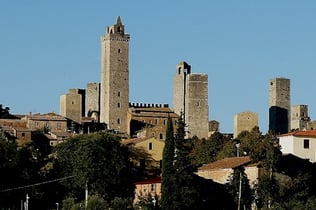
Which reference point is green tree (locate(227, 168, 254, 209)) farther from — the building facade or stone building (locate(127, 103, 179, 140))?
stone building (locate(127, 103, 179, 140))

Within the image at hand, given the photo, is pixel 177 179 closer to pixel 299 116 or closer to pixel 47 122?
pixel 47 122

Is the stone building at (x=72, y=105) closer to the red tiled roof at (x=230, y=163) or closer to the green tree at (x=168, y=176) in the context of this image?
the red tiled roof at (x=230, y=163)

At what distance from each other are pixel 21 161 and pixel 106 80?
52.4 metres

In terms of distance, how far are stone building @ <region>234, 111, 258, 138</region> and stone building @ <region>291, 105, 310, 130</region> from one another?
6158 millimetres

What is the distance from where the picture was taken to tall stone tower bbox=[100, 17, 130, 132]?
106m

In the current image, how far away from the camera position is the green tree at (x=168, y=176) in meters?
51.3

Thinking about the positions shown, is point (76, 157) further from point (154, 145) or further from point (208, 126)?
point (208, 126)

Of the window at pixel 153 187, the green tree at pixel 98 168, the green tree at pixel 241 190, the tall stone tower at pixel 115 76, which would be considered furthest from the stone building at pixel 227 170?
the tall stone tower at pixel 115 76

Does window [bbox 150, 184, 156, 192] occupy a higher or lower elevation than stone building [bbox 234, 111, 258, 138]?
lower

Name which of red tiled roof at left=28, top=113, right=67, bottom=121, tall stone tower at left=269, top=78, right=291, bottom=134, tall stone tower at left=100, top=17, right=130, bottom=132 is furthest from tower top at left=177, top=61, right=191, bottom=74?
red tiled roof at left=28, top=113, right=67, bottom=121

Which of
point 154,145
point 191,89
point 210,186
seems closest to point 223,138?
point 154,145

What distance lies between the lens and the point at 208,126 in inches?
4289

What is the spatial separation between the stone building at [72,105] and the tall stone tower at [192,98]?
29.4ft

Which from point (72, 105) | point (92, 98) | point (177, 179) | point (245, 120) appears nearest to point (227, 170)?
point (177, 179)
